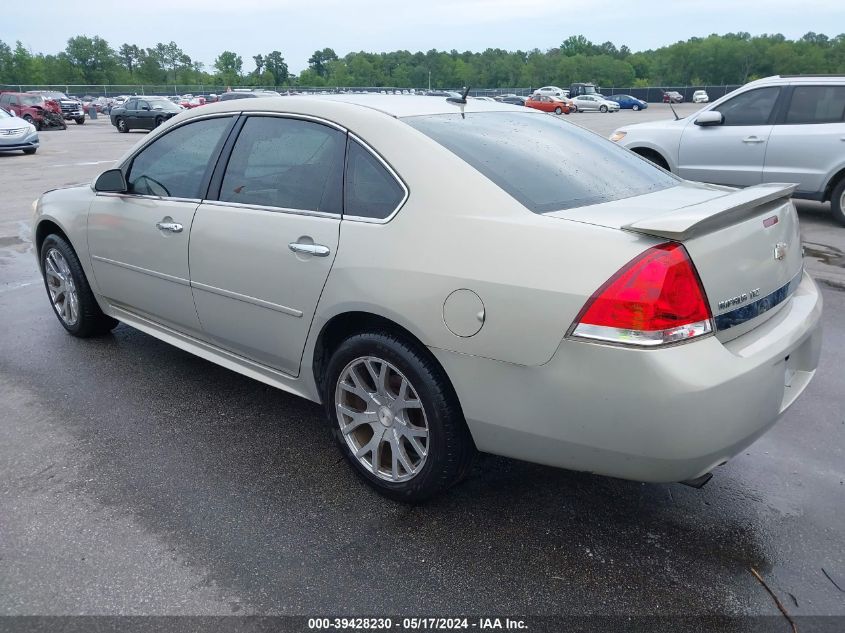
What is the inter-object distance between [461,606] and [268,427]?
1.66 metres

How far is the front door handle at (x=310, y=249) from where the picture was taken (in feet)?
9.68

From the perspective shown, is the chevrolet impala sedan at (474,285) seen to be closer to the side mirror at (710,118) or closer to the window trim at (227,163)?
the window trim at (227,163)

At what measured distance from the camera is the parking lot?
2.42 meters

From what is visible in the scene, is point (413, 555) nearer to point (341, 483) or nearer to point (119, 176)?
point (341, 483)

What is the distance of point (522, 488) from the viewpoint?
309 centimetres

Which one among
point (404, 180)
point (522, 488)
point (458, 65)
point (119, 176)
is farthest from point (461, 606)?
point (458, 65)

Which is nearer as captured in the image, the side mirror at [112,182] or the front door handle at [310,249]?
the front door handle at [310,249]

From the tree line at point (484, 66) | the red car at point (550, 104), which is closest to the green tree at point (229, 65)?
the tree line at point (484, 66)

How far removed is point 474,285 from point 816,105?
308 inches

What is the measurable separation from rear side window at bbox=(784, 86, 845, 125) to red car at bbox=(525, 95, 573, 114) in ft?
131

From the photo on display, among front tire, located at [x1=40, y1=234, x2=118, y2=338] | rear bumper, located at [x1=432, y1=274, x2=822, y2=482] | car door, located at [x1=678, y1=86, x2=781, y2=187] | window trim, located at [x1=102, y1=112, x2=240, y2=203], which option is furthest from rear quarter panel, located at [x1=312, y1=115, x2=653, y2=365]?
car door, located at [x1=678, y1=86, x2=781, y2=187]

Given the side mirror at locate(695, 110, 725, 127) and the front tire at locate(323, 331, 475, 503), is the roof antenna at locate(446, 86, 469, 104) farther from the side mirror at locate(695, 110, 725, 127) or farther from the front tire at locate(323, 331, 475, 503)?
the side mirror at locate(695, 110, 725, 127)

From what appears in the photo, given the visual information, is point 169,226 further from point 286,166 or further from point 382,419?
point 382,419

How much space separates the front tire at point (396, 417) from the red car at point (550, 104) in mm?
46396
